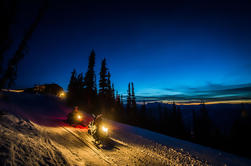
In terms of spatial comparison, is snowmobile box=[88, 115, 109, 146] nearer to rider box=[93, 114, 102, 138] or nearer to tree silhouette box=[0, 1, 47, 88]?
rider box=[93, 114, 102, 138]

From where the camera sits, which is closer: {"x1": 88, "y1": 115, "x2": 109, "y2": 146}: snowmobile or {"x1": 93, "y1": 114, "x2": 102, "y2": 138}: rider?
{"x1": 88, "y1": 115, "x2": 109, "y2": 146}: snowmobile

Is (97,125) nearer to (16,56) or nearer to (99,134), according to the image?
(99,134)

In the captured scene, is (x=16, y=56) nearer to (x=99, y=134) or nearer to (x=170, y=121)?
(x=99, y=134)

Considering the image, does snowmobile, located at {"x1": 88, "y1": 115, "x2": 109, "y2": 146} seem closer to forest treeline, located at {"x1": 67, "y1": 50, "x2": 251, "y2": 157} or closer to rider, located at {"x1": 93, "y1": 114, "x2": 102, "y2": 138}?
rider, located at {"x1": 93, "y1": 114, "x2": 102, "y2": 138}

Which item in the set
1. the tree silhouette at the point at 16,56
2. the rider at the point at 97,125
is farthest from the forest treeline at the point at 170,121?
the tree silhouette at the point at 16,56

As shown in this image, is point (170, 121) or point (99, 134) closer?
point (99, 134)

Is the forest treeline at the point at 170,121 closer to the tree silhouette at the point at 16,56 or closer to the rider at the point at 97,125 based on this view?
the rider at the point at 97,125

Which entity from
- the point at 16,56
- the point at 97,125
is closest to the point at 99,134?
the point at 97,125

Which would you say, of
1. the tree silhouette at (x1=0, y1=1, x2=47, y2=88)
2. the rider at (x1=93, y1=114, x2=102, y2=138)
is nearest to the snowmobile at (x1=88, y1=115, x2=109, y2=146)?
the rider at (x1=93, y1=114, x2=102, y2=138)

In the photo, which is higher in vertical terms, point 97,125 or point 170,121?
point 97,125

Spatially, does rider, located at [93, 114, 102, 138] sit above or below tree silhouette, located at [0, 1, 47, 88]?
below

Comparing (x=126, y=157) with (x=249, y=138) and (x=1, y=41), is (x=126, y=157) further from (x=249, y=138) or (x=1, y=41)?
(x=249, y=138)

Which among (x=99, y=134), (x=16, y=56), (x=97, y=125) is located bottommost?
(x=99, y=134)

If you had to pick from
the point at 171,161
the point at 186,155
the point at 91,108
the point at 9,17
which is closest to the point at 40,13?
the point at 9,17
